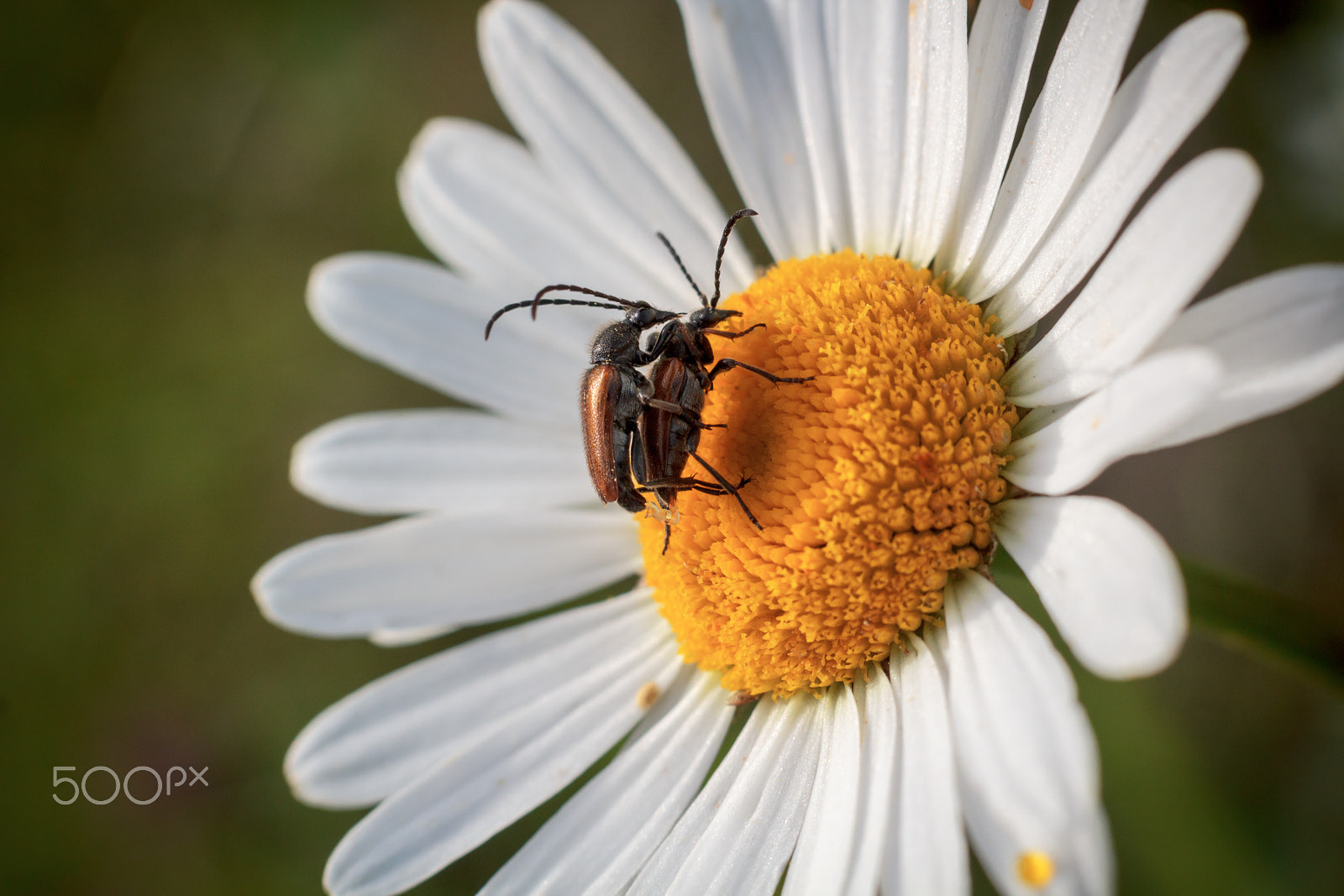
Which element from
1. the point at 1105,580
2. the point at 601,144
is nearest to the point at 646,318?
the point at 601,144

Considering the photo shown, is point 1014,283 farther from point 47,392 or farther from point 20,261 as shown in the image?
point 20,261

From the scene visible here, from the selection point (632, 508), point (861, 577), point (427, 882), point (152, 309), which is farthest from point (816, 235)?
point (152, 309)

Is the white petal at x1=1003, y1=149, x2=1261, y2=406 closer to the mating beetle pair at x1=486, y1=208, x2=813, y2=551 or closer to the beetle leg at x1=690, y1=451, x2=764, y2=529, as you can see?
the mating beetle pair at x1=486, y1=208, x2=813, y2=551

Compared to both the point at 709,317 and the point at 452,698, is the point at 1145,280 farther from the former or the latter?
the point at 452,698

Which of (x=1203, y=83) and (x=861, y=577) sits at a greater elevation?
(x=1203, y=83)

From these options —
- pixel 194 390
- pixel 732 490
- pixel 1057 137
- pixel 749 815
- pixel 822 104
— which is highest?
pixel 194 390

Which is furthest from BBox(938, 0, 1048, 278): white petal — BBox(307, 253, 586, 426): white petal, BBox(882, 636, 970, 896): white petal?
BBox(307, 253, 586, 426): white petal
